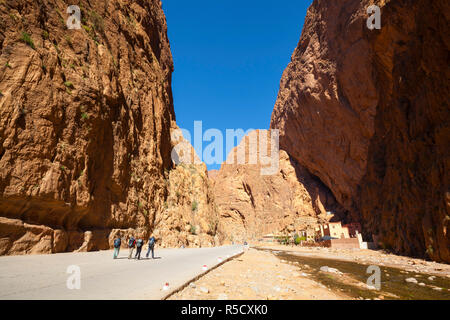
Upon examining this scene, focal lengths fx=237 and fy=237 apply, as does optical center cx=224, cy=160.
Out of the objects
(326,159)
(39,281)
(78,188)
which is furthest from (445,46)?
(326,159)

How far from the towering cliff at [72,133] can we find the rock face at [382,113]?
24467mm

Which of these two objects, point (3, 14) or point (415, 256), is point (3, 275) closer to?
point (3, 14)

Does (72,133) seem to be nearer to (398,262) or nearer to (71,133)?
(71,133)

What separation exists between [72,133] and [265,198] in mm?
85158

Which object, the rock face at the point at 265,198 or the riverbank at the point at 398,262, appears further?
the rock face at the point at 265,198

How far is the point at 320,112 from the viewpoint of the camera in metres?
53.9

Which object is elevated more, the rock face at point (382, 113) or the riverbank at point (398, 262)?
the rock face at point (382, 113)

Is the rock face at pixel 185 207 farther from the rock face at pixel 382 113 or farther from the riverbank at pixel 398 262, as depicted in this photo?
the rock face at pixel 382 113

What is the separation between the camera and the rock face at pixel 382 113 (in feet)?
61.0

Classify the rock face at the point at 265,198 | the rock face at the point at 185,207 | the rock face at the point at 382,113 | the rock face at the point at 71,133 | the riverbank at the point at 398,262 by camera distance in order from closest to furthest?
the rock face at the point at 71,133 < the riverbank at the point at 398,262 < the rock face at the point at 382,113 < the rock face at the point at 185,207 < the rock face at the point at 265,198

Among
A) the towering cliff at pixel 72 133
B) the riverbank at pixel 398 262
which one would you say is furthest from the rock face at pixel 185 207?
the riverbank at pixel 398 262

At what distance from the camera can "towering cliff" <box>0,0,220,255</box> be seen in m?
12.3

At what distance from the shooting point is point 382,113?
32719mm

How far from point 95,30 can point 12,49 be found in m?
10.7
